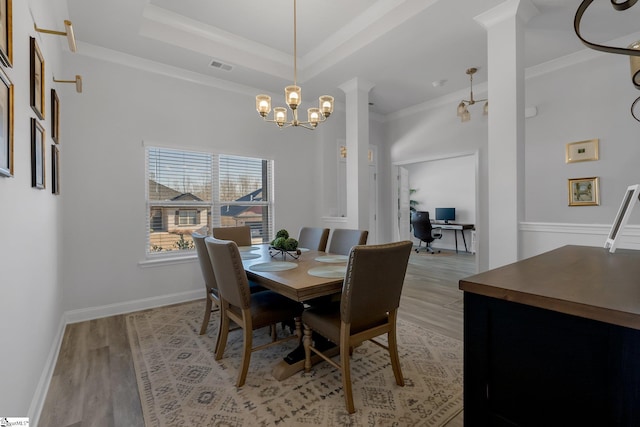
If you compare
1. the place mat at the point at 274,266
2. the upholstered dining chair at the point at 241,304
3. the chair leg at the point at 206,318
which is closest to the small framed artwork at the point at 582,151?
the place mat at the point at 274,266

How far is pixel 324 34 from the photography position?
3.44 m

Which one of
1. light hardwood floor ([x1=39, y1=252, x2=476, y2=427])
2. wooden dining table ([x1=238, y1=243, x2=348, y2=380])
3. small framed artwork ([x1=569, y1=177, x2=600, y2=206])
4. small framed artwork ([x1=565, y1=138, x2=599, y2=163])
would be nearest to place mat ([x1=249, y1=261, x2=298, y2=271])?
wooden dining table ([x1=238, y1=243, x2=348, y2=380])

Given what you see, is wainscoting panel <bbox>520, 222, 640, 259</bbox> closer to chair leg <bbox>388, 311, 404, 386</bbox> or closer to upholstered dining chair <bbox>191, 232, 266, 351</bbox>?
chair leg <bbox>388, 311, 404, 386</bbox>

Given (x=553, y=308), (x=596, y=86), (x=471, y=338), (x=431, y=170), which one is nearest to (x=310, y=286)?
(x=471, y=338)

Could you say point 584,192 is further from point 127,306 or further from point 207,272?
point 127,306

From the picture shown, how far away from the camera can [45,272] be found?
210cm

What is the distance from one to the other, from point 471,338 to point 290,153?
13.4ft

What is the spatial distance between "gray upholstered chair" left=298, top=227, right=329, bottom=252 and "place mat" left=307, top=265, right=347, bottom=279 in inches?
41.8

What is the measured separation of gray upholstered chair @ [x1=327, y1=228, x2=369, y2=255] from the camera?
2885mm

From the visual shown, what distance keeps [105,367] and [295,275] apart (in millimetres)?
1605

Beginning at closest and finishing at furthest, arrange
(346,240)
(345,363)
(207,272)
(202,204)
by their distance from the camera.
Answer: (345,363)
(207,272)
(346,240)
(202,204)

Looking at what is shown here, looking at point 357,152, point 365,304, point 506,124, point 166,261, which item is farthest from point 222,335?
point 506,124

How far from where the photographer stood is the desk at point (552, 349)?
738 millimetres

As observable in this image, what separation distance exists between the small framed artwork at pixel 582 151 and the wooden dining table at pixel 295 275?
10.6ft
